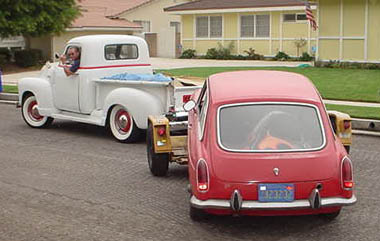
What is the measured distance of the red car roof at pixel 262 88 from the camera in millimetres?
7234

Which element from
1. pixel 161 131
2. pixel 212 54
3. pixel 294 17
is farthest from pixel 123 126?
pixel 212 54

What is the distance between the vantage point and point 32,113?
14281 millimetres

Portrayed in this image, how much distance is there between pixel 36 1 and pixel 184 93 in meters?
19.3

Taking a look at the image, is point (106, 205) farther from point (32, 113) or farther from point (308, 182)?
point (32, 113)

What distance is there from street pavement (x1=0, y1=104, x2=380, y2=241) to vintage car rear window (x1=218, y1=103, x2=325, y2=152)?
0.86m

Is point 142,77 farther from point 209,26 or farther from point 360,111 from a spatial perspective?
point 209,26

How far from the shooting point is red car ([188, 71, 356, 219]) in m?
6.57

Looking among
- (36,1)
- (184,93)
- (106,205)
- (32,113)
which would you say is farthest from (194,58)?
(106,205)

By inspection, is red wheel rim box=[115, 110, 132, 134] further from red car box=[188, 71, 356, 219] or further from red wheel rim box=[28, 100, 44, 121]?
red car box=[188, 71, 356, 219]

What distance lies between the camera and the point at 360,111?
14641 mm

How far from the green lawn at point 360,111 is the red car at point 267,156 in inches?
262

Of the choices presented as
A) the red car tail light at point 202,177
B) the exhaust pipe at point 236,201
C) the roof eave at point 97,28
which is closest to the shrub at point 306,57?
the roof eave at point 97,28

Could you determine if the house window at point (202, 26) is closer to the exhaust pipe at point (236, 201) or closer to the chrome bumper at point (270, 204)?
the chrome bumper at point (270, 204)

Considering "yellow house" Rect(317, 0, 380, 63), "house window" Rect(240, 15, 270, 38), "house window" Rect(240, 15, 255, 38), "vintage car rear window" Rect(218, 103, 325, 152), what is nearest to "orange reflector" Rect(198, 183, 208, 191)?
"vintage car rear window" Rect(218, 103, 325, 152)
